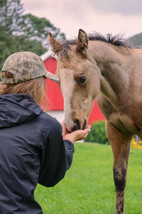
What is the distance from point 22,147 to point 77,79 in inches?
75.2

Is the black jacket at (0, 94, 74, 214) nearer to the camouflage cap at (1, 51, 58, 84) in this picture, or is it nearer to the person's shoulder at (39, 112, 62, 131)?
the person's shoulder at (39, 112, 62, 131)

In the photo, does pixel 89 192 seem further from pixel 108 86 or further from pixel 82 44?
pixel 82 44

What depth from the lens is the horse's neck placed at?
4355 mm

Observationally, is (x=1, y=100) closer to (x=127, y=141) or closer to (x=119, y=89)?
(x=119, y=89)

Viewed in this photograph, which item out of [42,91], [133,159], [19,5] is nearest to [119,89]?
[42,91]

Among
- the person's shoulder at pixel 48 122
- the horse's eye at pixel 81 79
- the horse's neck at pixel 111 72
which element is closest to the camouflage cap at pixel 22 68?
the person's shoulder at pixel 48 122

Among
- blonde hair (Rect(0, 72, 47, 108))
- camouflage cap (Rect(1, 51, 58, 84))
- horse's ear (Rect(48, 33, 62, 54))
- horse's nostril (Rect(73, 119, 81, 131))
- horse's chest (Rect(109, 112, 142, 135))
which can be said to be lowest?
horse's chest (Rect(109, 112, 142, 135))

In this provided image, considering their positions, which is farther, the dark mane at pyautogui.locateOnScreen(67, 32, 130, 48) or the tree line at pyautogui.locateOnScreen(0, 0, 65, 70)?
the tree line at pyautogui.locateOnScreen(0, 0, 65, 70)

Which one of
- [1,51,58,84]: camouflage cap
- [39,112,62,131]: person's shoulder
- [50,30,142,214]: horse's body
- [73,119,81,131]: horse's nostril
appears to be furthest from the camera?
[50,30,142,214]: horse's body

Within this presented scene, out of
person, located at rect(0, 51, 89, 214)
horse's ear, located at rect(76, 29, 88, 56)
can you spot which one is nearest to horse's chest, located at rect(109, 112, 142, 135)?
horse's ear, located at rect(76, 29, 88, 56)

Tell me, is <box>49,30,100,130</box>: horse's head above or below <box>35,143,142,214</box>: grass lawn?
above

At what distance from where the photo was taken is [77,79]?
3.86 meters

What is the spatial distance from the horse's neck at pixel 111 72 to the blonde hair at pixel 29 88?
211 cm

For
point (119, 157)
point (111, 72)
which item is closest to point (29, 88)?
point (111, 72)
